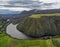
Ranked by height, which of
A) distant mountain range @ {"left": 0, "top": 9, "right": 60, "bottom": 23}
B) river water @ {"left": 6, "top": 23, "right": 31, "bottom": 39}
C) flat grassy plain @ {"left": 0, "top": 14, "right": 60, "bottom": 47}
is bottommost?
flat grassy plain @ {"left": 0, "top": 14, "right": 60, "bottom": 47}

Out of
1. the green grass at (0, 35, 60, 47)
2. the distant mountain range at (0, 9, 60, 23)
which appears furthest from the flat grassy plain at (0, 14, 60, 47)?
the distant mountain range at (0, 9, 60, 23)

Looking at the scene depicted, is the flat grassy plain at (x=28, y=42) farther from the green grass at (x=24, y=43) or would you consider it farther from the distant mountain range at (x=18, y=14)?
the distant mountain range at (x=18, y=14)

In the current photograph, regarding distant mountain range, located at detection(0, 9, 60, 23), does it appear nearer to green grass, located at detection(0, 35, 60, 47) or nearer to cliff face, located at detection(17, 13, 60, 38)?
cliff face, located at detection(17, 13, 60, 38)

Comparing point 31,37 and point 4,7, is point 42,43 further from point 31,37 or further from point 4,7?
point 4,7

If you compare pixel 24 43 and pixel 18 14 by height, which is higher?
pixel 18 14

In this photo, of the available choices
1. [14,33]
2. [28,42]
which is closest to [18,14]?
[14,33]

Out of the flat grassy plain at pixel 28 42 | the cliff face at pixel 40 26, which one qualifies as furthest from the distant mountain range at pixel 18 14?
the flat grassy plain at pixel 28 42

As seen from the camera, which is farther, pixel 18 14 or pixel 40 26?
pixel 18 14

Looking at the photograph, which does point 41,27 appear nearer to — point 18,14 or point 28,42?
point 28,42
